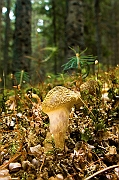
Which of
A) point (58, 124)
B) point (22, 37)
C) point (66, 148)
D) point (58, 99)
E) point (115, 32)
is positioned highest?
point (115, 32)

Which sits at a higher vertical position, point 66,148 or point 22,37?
point 22,37

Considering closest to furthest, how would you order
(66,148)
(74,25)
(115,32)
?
(66,148)
(74,25)
(115,32)

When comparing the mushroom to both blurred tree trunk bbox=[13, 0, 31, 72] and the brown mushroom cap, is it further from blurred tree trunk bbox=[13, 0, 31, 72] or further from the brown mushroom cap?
blurred tree trunk bbox=[13, 0, 31, 72]

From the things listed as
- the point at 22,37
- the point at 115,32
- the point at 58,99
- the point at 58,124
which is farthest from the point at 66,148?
the point at 115,32

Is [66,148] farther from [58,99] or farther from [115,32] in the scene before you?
[115,32]

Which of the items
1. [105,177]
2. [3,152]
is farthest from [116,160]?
[3,152]

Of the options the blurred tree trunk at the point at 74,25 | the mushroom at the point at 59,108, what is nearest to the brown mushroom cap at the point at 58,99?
the mushroom at the point at 59,108

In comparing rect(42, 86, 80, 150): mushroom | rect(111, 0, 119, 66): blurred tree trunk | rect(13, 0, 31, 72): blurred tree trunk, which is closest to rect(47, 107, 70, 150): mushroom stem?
rect(42, 86, 80, 150): mushroom

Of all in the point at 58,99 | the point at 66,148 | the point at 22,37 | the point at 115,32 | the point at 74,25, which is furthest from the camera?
the point at 115,32
